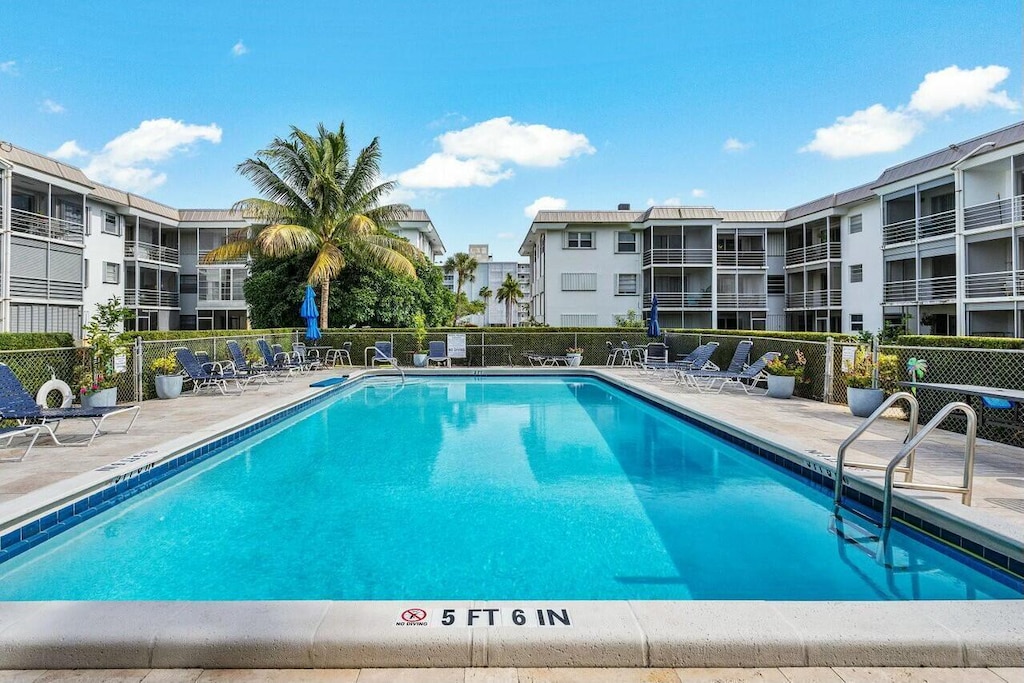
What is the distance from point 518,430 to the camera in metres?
9.87

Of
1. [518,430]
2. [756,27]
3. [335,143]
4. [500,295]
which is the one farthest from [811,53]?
[500,295]

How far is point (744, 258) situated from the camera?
3008 cm

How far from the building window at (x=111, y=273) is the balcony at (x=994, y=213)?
3547 centimetres

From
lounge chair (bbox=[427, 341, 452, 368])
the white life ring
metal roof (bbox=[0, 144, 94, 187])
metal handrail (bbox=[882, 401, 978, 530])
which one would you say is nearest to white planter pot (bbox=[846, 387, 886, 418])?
metal handrail (bbox=[882, 401, 978, 530])

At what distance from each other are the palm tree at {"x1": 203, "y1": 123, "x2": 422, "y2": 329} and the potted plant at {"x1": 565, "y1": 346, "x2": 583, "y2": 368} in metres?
6.98

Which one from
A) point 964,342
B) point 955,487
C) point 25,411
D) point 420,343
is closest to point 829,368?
point 964,342

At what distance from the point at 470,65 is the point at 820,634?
22039 mm

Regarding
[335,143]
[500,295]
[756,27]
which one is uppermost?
[756,27]

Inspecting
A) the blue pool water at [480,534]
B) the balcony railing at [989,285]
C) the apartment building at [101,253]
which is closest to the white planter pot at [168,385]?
the blue pool water at [480,534]

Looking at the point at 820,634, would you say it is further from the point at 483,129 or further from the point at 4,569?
the point at 483,129

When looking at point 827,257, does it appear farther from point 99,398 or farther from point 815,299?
point 99,398

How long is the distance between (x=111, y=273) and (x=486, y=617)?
103ft

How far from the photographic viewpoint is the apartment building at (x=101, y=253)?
66.8 feet

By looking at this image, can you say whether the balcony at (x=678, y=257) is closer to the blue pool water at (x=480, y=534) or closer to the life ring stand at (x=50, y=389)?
the blue pool water at (x=480, y=534)
